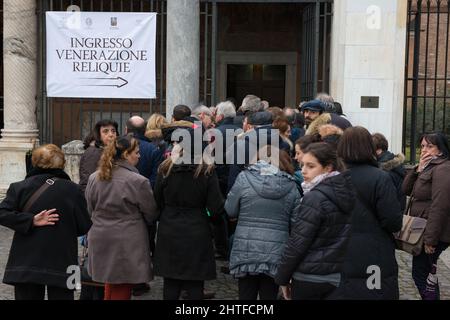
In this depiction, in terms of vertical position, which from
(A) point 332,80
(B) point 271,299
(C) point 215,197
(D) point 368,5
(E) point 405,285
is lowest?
(E) point 405,285

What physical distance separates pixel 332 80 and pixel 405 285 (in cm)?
453

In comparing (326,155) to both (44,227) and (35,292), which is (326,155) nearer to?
(44,227)

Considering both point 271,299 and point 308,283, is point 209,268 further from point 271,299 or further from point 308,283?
point 308,283

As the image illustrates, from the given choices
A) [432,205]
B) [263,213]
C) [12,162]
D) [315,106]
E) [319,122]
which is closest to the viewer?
[263,213]

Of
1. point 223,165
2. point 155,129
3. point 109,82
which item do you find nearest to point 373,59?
point 109,82

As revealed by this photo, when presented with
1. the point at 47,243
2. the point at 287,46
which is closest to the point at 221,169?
the point at 47,243

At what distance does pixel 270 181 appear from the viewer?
4.64 meters

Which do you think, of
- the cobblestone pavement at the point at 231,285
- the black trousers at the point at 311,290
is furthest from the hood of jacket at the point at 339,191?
the cobblestone pavement at the point at 231,285

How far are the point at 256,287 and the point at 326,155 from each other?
1.40m

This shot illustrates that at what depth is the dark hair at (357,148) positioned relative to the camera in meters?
4.27

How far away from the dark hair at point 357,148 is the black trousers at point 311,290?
0.89 meters

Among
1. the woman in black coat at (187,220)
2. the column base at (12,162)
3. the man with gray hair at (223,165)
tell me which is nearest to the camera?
the woman in black coat at (187,220)

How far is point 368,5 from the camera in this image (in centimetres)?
1005

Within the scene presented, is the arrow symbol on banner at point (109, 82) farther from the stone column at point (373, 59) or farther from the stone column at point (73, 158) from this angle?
the stone column at point (373, 59)
